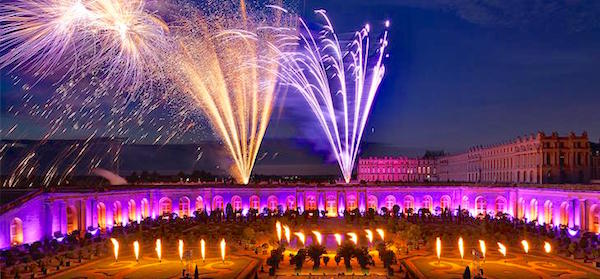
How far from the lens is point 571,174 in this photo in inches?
2965

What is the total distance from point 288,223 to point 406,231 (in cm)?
1275

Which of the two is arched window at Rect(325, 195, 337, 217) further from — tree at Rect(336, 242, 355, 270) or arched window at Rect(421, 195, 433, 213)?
tree at Rect(336, 242, 355, 270)

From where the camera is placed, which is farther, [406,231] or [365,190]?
[365,190]

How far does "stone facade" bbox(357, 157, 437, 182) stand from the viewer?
405ft

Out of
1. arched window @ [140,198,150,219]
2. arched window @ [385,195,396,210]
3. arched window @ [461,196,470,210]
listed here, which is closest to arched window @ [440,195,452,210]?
arched window @ [461,196,470,210]

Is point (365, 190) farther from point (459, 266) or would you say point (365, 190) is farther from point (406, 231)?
point (459, 266)

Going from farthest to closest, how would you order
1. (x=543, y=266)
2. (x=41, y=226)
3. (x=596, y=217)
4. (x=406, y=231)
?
(x=596, y=217) < (x=41, y=226) < (x=406, y=231) < (x=543, y=266)

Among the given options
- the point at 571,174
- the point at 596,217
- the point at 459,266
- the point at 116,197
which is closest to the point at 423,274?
the point at 459,266

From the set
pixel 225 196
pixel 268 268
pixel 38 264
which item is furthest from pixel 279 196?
pixel 38 264

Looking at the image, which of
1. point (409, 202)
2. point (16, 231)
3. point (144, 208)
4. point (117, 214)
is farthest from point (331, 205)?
point (16, 231)

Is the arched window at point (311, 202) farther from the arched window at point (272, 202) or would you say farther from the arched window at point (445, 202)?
the arched window at point (445, 202)

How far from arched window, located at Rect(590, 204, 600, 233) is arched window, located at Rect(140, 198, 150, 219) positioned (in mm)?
42359

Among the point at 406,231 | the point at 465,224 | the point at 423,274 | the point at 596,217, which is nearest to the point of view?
the point at 423,274

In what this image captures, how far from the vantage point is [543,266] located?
1400 inches
